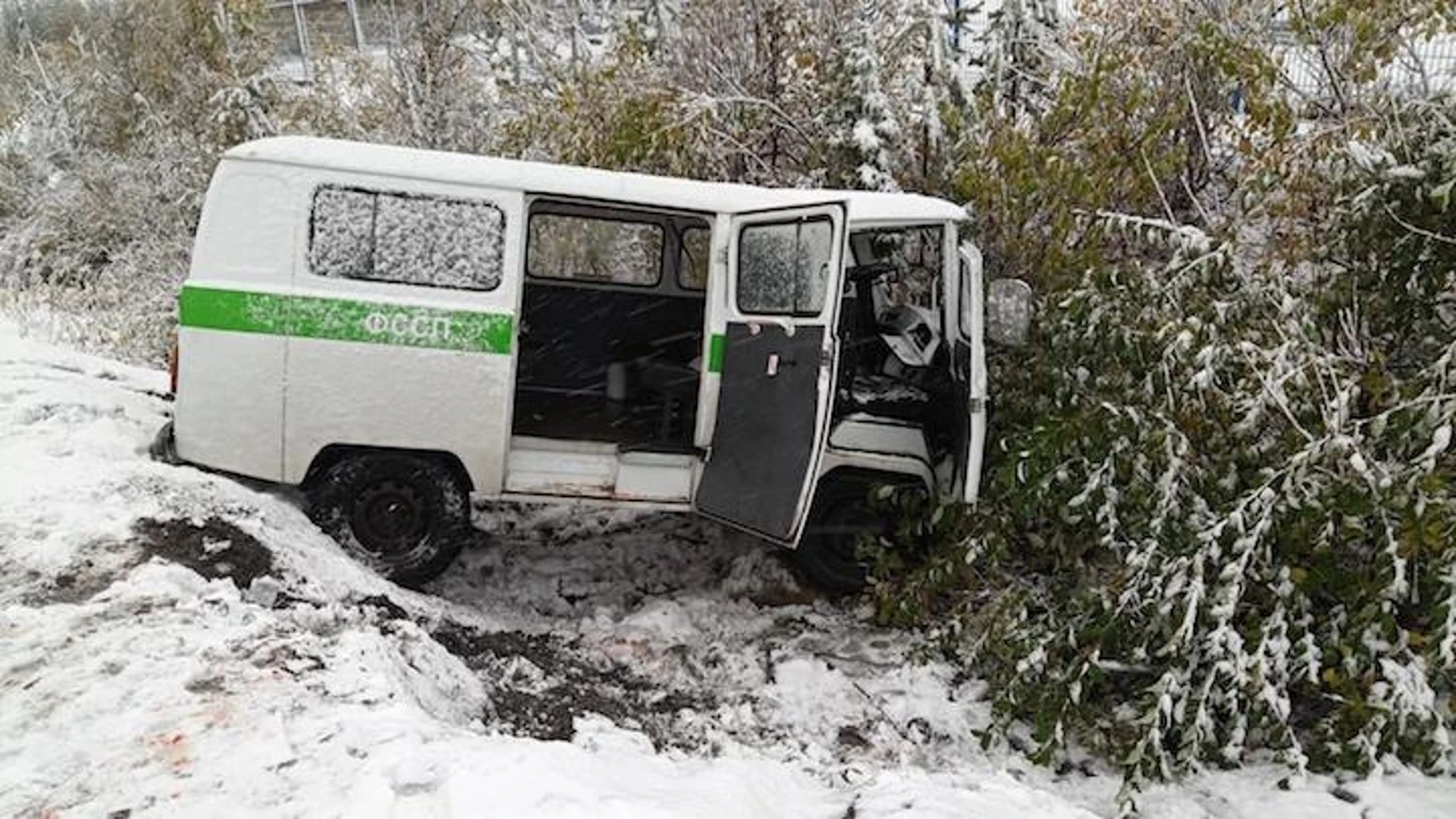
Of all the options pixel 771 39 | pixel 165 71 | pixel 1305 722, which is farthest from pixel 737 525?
pixel 165 71

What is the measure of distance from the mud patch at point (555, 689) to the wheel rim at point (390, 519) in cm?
74

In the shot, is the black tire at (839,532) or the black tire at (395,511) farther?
the black tire at (839,532)

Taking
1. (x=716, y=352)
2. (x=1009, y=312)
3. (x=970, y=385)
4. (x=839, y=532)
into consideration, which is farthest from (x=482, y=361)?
(x=1009, y=312)

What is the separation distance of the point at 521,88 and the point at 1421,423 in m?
10.3

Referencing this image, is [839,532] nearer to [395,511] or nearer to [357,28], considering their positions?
[395,511]

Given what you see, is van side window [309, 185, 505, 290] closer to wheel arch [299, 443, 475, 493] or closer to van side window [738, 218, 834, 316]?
wheel arch [299, 443, 475, 493]

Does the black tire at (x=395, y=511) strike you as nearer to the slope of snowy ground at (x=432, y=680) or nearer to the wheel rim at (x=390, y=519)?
the wheel rim at (x=390, y=519)

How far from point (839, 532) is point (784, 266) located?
1585 millimetres

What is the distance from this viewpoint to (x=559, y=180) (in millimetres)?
5715

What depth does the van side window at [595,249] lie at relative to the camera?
6.74 m

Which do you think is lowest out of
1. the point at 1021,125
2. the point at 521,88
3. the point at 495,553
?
the point at 495,553

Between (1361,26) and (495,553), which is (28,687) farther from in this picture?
(1361,26)

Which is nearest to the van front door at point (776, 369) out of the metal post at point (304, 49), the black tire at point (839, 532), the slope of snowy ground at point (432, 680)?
the black tire at point (839, 532)

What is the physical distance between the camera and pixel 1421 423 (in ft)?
13.9
